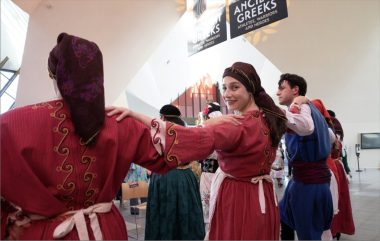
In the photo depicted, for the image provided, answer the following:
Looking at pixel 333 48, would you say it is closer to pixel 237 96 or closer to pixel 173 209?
pixel 173 209

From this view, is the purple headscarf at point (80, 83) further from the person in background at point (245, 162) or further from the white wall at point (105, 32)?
the white wall at point (105, 32)

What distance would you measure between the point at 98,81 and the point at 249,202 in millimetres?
1009

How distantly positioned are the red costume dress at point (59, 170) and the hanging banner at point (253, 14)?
157 inches

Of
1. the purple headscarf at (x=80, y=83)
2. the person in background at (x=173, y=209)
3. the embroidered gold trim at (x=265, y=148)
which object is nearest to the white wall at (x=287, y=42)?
the person in background at (x=173, y=209)

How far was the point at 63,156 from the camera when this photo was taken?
3.23ft

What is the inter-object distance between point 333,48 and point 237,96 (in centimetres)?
629

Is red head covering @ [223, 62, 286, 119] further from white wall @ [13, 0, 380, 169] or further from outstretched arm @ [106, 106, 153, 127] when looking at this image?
white wall @ [13, 0, 380, 169]

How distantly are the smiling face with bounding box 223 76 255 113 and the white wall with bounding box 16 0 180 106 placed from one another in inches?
232

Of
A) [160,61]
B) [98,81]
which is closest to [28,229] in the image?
[98,81]

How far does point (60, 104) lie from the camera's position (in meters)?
1.02

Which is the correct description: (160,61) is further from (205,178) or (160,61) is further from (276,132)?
(276,132)

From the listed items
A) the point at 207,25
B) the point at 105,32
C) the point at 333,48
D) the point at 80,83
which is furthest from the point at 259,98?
the point at 105,32

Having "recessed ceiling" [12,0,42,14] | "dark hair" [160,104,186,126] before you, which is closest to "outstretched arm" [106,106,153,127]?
"dark hair" [160,104,186,126]

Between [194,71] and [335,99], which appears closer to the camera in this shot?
[335,99]
